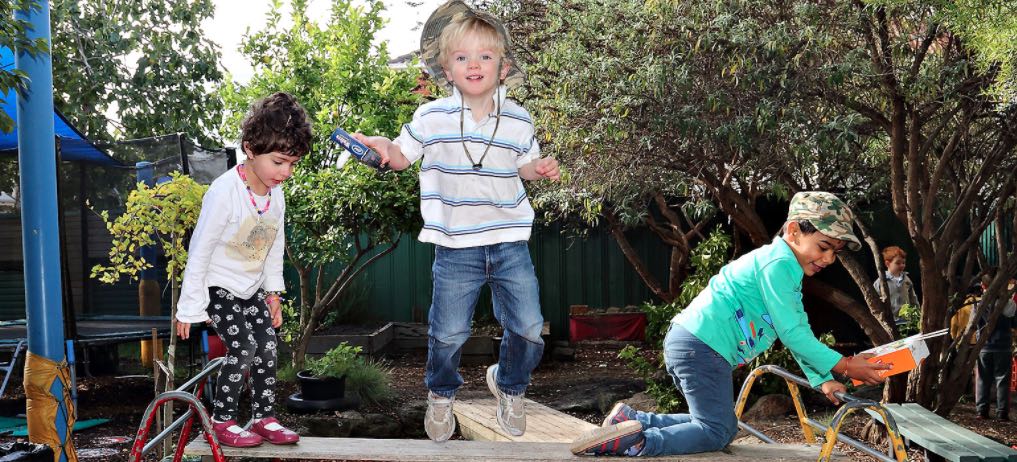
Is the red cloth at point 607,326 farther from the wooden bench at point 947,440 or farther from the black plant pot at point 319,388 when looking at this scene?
the wooden bench at point 947,440

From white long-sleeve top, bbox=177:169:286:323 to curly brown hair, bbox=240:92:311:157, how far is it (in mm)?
212

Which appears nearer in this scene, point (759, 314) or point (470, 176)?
point (470, 176)

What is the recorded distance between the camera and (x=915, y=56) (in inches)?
220

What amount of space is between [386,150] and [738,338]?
1.59 meters

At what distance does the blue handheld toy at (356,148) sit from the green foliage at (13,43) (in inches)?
76.3

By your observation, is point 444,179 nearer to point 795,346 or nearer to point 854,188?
point 795,346

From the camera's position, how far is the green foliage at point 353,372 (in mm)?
7668

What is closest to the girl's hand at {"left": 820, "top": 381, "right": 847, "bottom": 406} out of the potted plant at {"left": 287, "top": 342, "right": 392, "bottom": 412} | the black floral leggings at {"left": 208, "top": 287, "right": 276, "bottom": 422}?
the black floral leggings at {"left": 208, "top": 287, "right": 276, "bottom": 422}

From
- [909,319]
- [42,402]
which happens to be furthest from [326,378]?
[909,319]

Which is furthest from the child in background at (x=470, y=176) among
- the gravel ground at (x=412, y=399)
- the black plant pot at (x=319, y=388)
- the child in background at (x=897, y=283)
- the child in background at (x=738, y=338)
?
the child in background at (x=897, y=283)

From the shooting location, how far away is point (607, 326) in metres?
12.1

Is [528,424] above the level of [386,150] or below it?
below

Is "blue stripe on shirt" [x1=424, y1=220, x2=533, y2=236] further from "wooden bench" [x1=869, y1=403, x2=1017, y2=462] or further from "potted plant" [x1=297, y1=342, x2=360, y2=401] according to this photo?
"potted plant" [x1=297, y1=342, x2=360, y2=401]

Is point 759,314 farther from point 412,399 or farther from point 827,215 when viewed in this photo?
point 412,399
